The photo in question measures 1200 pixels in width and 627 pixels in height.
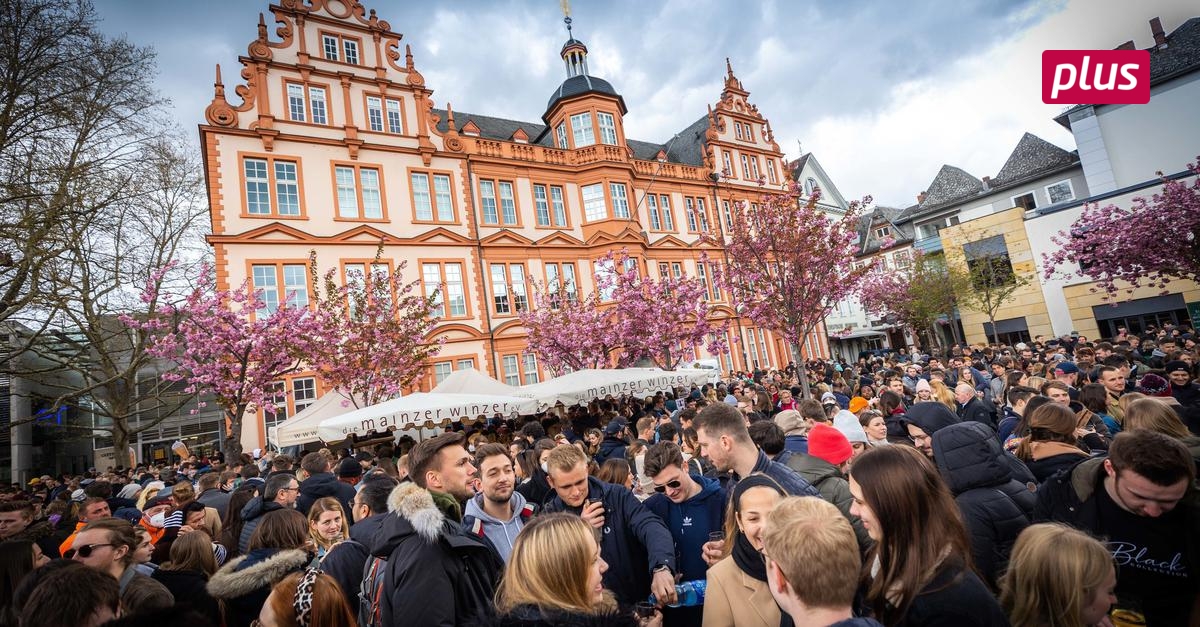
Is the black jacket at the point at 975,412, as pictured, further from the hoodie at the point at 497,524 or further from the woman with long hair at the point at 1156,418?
the hoodie at the point at 497,524

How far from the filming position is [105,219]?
12.0 m

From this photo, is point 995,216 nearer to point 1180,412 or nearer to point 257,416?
point 1180,412

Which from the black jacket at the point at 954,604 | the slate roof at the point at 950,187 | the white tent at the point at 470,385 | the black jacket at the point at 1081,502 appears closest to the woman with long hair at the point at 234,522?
the black jacket at the point at 954,604

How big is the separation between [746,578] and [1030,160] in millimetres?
44241

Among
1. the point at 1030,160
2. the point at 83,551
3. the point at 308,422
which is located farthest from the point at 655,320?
the point at 1030,160

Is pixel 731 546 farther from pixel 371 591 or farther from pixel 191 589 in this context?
pixel 191 589

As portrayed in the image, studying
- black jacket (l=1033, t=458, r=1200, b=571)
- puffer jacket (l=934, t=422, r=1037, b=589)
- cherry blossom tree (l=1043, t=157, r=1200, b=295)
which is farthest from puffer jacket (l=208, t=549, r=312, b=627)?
cherry blossom tree (l=1043, t=157, r=1200, b=295)

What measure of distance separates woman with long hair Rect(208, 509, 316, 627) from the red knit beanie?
149 inches

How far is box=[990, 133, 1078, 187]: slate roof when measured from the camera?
33.0m

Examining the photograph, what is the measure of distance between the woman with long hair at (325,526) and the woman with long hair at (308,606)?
1734mm

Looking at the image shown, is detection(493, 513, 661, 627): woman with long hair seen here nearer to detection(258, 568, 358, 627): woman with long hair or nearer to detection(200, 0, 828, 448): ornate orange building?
detection(258, 568, 358, 627): woman with long hair

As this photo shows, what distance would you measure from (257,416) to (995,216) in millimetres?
39401

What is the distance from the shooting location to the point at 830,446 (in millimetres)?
4312

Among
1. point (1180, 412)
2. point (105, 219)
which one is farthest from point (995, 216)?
point (105, 219)
